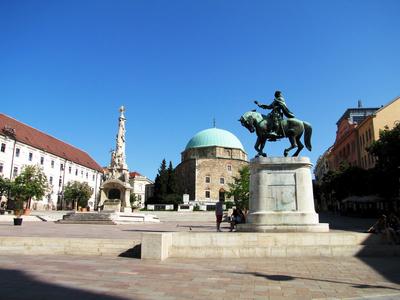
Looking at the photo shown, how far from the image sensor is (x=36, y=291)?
625 cm

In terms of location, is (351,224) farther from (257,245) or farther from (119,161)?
(119,161)

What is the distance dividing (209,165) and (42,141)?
34.6m

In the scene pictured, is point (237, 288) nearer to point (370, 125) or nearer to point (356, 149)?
point (370, 125)

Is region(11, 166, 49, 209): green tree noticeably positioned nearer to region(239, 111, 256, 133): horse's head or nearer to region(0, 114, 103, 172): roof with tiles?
region(0, 114, 103, 172): roof with tiles

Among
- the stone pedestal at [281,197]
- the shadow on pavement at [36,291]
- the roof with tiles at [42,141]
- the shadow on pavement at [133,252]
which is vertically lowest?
the shadow on pavement at [36,291]

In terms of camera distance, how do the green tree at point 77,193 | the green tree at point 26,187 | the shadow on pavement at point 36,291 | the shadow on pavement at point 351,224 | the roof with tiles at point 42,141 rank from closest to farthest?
the shadow on pavement at point 36,291 → the shadow on pavement at point 351,224 → the green tree at point 26,187 → the roof with tiles at point 42,141 → the green tree at point 77,193

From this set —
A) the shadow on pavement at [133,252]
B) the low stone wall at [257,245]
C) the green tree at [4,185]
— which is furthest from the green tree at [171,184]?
the low stone wall at [257,245]

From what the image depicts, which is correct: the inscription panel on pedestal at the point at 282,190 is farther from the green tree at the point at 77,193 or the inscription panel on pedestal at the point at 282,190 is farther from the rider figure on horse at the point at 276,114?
the green tree at the point at 77,193

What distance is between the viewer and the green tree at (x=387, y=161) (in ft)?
105

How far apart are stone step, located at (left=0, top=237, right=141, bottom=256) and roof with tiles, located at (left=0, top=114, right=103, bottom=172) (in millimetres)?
50332

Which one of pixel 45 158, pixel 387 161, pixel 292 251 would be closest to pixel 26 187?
pixel 45 158

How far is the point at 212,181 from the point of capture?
8262 centimetres

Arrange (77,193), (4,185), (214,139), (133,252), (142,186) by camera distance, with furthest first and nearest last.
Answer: (142,186) → (214,139) → (77,193) → (4,185) → (133,252)

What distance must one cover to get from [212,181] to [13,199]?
42.1m
